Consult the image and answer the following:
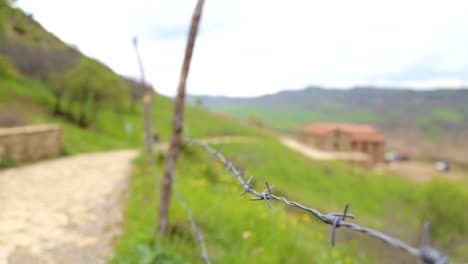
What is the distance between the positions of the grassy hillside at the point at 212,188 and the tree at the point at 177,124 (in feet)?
0.71

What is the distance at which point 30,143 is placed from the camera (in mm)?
8336

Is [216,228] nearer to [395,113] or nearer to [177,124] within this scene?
[177,124]

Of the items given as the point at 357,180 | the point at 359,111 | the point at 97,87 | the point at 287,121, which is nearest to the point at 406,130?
the point at 359,111

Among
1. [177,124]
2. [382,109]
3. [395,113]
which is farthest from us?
[382,109]

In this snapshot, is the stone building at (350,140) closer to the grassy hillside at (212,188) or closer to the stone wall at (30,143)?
the grassy hillside at (212,188)

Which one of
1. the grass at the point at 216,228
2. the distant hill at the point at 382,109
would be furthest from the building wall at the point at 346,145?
the grass at the point at 216,228

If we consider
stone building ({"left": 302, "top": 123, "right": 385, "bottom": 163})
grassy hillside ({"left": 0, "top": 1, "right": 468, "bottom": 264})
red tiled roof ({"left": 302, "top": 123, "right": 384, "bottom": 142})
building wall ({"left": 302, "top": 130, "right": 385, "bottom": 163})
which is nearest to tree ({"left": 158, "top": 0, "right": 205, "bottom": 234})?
grassy hillside ({"left": 0, "top": 1, "right": 468, "bottom": 264})

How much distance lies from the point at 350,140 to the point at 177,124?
135 ft

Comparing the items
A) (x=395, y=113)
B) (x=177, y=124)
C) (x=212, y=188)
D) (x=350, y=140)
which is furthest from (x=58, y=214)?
(x=395, y=113)

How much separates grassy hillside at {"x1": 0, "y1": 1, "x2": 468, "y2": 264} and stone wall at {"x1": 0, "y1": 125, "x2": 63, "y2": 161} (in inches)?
34.8

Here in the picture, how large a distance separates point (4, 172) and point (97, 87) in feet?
47.3

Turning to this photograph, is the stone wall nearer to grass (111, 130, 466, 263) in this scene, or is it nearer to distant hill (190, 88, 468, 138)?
grass (111, 130, 466, 263)

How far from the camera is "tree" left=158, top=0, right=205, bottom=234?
9.80 feet

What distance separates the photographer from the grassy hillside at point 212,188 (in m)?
3.40
